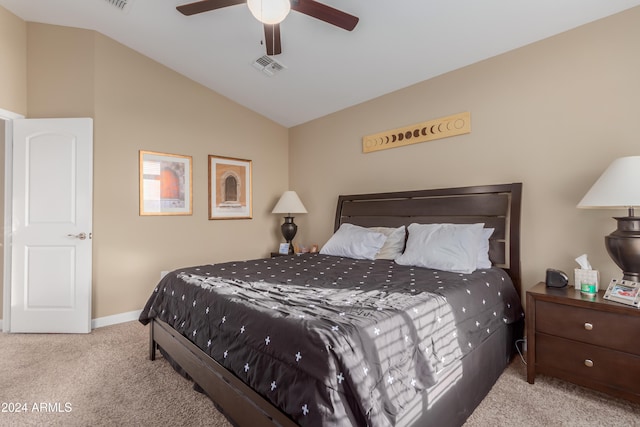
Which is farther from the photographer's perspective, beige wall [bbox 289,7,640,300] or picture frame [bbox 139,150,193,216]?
picture frame [bbox 139,150,193,216]

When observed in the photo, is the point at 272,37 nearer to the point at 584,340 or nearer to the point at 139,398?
the point at 139,398

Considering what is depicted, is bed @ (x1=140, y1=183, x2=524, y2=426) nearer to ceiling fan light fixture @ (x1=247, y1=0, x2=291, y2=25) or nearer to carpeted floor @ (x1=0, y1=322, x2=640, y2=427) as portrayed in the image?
carpeted floor @ (x1=0, y1=322, x2=640, y2=427)

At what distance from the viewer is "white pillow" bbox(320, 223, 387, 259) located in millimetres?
3121

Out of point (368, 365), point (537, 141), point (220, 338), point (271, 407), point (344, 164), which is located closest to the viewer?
point (368, 365)

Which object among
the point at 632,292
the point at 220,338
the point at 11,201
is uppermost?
the point at 11,201

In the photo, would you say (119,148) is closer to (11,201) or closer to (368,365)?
(11,201)

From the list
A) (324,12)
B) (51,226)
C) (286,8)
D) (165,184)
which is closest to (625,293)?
(324,12)

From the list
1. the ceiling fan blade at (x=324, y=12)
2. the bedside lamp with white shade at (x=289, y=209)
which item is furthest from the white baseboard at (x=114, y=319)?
the ceiling fan blade at (x=324, y=12)

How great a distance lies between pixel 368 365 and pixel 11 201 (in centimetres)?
390

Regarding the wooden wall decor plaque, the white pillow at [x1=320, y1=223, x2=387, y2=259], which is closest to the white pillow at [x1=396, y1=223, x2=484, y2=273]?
the white pillow at [x1=320, y1=223, x2=387, y2=259]

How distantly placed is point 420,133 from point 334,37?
1303 mm

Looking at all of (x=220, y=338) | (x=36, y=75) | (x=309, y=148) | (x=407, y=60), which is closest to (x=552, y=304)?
(x=220, y=338)

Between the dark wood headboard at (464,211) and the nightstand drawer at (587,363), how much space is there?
24.4 inches

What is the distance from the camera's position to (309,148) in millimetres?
4621
